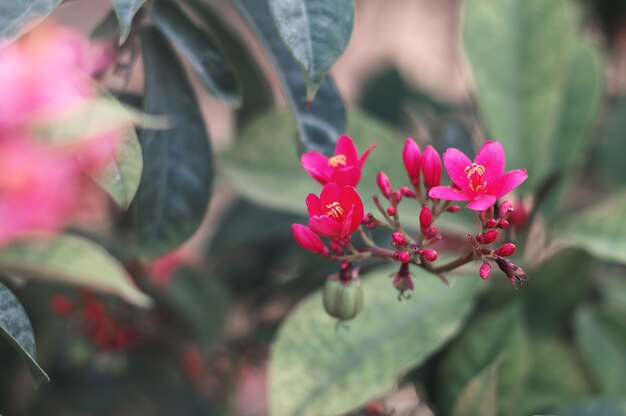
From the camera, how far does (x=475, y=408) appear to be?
711mm

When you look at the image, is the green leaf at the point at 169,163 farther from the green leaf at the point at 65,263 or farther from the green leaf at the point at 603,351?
the green leaf at the point at 603,351

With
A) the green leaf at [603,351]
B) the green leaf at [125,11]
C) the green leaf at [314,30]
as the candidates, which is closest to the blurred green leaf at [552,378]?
the green leaf at [603,351]

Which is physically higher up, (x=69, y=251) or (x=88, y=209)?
(x=69, y=251)

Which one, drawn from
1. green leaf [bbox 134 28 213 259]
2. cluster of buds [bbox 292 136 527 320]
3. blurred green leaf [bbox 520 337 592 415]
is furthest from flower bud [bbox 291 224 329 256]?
blurred green leaf [bbox 520 337 592 415]

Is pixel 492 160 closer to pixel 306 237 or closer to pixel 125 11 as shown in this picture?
pixel 306 237

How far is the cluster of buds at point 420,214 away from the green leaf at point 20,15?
194 millimetres

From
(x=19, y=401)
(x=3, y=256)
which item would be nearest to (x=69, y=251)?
(x=3, y=256)

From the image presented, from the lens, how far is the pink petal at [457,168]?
0.56m

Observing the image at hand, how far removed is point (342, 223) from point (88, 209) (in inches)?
21.4

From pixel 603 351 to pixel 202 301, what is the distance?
44 cm

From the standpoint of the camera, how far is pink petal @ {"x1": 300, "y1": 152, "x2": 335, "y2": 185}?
0.59 metres

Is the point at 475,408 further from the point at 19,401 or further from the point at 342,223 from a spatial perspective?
the point at 19,401

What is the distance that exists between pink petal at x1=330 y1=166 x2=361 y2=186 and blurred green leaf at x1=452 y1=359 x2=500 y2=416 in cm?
22

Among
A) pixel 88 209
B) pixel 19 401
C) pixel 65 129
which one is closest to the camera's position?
pixel 65 129
